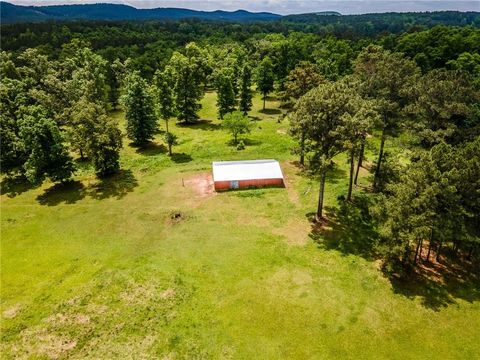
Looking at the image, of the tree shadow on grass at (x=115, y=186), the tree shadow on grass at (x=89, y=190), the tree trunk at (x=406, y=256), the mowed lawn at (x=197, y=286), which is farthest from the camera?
the tree shadow on grass at (x=115, y=186)

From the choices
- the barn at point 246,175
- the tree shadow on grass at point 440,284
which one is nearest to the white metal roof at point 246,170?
the barn at point 246,175

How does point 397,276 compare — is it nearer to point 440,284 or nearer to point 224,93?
point 440,284

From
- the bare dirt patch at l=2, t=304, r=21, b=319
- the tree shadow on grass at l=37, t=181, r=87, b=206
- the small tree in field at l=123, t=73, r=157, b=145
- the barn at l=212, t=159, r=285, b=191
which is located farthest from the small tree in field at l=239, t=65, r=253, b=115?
the bare dirt patch at l=2, t=304, r=21, b=319

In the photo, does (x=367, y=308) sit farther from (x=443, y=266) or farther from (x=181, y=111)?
(x=181, y=111)

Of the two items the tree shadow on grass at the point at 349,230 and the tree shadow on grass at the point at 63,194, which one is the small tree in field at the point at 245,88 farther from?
the tree shadow on grass at the point at 349,230

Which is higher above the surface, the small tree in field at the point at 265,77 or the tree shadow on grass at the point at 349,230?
the small tree in field at the point at 265,77

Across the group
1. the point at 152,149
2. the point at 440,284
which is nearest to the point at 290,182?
the point at 440,284
